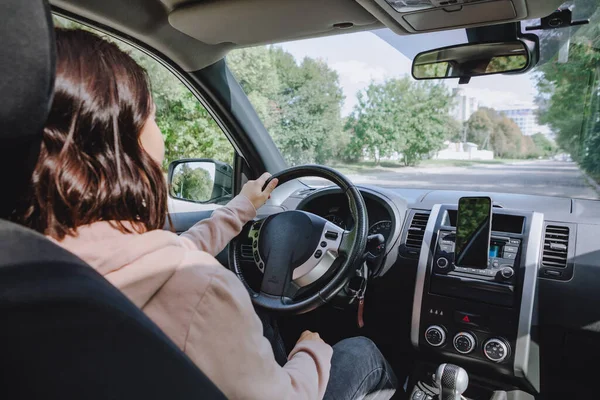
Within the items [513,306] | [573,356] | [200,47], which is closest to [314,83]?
[200,47]

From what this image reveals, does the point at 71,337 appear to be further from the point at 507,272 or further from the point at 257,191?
the point at 507,272

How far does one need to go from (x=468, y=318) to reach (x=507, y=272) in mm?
290

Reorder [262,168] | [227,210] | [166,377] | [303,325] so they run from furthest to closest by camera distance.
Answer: [262,168]
[303,325]
[227,210]
[166,377]

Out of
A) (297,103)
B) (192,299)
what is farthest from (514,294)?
(297,103)

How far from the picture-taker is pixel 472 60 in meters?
2.51

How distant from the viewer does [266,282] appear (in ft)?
7.47

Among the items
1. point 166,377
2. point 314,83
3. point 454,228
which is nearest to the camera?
point 166,377

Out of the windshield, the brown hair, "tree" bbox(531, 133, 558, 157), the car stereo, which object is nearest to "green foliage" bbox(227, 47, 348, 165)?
the windshield

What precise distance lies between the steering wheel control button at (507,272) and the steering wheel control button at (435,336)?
41 cm

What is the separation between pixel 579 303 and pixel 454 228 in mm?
628

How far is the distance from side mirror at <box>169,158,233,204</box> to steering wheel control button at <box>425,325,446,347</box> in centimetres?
166

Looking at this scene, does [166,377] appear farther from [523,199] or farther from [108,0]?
[523,199]

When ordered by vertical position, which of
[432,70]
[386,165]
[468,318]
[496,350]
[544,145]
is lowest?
[496,350]

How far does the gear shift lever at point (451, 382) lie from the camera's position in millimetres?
2170
